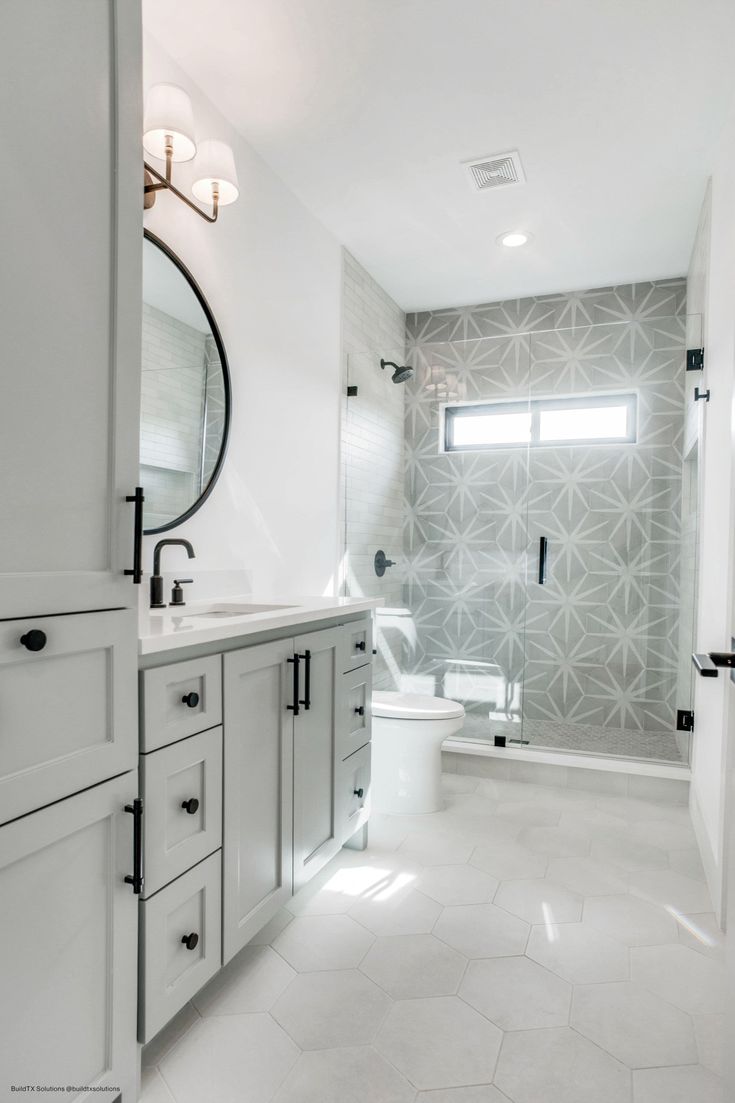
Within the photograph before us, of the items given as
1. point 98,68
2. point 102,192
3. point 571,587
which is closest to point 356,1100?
point 102,192

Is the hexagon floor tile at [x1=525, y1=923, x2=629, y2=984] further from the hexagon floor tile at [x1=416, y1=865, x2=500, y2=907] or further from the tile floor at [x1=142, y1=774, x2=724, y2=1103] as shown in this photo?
the hexagon floor tile at [x1=416, y1=865, x2=500, y2=907]

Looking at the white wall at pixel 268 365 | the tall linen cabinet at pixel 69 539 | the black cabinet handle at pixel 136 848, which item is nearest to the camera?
the tall linen cabinet at pixel 69 539

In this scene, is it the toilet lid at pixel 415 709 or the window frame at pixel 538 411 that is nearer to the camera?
the toilet lid at pixel 415 709

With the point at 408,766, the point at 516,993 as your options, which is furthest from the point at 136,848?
the point at 408,766

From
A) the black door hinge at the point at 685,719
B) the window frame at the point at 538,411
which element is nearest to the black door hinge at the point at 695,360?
the window frame at the point at 538,411

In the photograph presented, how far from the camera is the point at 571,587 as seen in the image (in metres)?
3.46

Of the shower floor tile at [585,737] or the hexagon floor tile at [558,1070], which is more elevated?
the shower floor tile at [585,737]

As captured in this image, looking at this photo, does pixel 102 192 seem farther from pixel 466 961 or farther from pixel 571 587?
pixel 571 587

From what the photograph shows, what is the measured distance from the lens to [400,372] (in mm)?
3617

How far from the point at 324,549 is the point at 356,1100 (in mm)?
2206

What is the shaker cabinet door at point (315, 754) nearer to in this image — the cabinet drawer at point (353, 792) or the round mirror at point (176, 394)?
the cabinet drawer at point (353, 792)

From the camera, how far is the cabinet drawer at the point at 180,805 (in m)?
1.25

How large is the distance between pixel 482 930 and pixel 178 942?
93 cm

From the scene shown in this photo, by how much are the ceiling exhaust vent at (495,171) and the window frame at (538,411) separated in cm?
102
